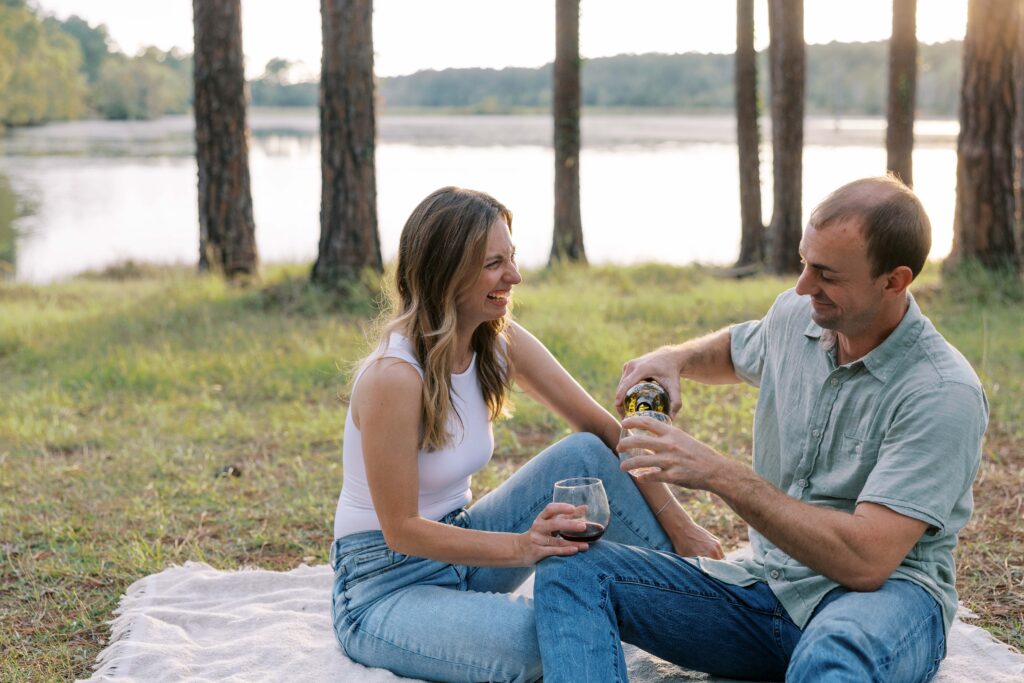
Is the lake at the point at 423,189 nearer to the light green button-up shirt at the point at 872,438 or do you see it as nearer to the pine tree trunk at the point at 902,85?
the pine tree trunk at the point at 902,85

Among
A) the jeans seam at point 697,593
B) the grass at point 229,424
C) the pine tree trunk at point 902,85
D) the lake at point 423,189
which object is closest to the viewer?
the jeans seam at point 697,593

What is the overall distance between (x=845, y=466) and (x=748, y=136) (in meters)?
11.0

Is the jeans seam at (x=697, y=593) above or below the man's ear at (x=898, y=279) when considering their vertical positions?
below

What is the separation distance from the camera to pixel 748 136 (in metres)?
13.3

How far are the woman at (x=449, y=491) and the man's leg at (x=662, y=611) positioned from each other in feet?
0.38

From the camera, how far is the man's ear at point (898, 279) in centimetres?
279

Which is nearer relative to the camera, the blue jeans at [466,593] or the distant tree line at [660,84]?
the blue jeans at [466,593]

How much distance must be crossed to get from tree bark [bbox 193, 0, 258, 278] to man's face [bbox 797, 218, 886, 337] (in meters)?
9.08

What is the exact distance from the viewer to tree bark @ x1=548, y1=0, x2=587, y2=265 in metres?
12.4

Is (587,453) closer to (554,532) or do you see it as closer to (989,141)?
(554,532)

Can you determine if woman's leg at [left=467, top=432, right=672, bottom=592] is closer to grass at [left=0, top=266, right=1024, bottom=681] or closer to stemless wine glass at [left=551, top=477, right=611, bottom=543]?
stemless wine glass at [left=551, top=477, right=611, bottom=543]

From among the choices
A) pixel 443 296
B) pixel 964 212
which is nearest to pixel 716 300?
pixel 964 212

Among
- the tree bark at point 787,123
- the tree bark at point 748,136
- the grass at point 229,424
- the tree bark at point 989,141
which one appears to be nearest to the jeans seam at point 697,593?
the grass at point 229,424

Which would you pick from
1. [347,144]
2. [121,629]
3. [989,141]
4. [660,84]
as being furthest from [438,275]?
[660,84]
